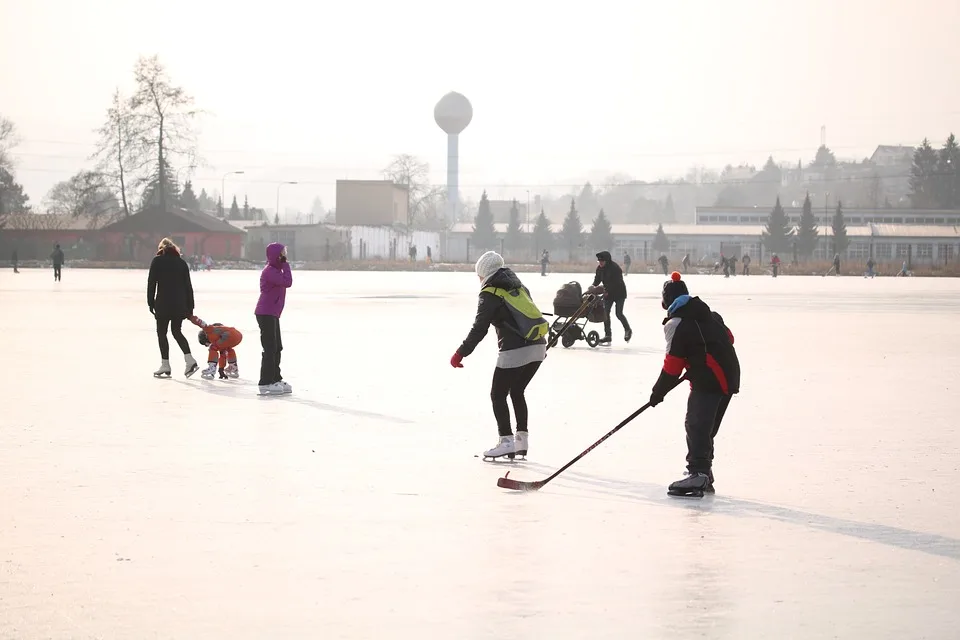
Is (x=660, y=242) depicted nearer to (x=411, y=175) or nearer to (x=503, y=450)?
(x=411, y=175)

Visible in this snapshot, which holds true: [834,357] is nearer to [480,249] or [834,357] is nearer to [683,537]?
[683,537]

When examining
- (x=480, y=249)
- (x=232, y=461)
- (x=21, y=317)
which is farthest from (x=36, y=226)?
(x=232, y=461)

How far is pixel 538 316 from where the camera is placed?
9586 millimetres

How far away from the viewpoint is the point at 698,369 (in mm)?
8094

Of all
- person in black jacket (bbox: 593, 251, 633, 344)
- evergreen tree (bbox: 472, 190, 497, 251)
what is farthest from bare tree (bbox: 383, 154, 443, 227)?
person in black jacket (bbox: 593, 251, 633, 344)

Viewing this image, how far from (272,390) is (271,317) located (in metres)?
0.80

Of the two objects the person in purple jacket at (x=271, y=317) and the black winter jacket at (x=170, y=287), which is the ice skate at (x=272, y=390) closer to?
the person in purple jacket at (x=271, y=317)

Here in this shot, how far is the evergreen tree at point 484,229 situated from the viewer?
14662 cm

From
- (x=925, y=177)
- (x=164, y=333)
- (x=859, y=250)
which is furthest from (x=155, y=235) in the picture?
(x=925, y=177)

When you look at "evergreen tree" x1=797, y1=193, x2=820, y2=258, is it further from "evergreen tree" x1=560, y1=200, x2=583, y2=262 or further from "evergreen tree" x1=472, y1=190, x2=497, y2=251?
"evergreen tree" x1=472, y1=190, x2=497, y2=251

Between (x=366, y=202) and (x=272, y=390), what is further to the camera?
(x=366, y=202)

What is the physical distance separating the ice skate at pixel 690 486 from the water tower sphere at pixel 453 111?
172464 mm

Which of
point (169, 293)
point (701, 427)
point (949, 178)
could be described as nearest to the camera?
point (701, 427)

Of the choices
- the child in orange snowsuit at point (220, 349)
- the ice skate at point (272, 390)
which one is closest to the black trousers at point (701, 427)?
the ice skate at point (272, 390)
